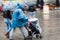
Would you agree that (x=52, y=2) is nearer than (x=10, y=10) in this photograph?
No

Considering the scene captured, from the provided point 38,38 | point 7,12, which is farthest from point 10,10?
point 38,38

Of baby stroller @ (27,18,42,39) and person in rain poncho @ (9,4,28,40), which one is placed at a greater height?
person in rain poncho @ (9,4,28,40)

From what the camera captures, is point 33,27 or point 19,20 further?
point 33,27

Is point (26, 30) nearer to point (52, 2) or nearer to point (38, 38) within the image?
point (38, 38)

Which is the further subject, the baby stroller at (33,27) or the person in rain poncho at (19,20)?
the baby stroller at (33,27)

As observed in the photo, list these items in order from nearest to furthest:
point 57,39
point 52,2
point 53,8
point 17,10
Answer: point 17,10
point 57,39
point 53,8
point 52,2

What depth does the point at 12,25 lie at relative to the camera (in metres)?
10.6

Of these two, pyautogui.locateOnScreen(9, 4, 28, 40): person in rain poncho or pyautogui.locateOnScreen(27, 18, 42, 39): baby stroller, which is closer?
pyautogui.locateOnScreen(9, 4, 28, 40): person in rain poncho

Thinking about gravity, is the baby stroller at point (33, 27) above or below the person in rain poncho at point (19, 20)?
below

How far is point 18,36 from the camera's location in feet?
39.6

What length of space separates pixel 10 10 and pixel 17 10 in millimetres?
484

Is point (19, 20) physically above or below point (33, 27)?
above

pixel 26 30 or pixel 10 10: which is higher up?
pixel 10 10

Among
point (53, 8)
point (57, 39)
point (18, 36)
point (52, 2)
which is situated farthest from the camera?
point (52, 2)
